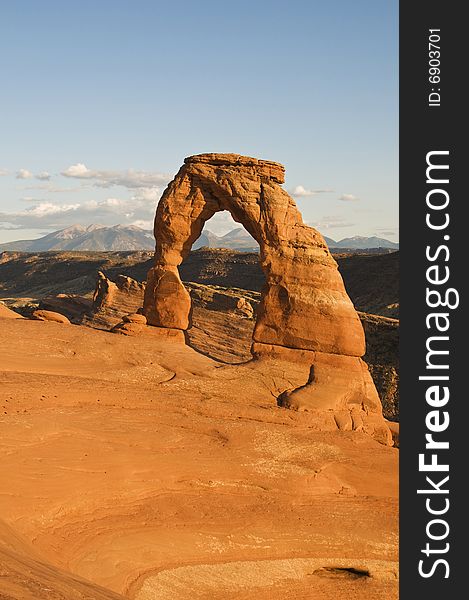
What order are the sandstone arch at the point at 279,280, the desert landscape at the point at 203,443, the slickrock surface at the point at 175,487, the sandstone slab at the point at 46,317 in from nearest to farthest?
the slickrock surface at the point at 175,487 → the desert landscape at the point at 203,443 → the sandstone arch at the point at 279,280 → the sandstone slab at the point at 46,317

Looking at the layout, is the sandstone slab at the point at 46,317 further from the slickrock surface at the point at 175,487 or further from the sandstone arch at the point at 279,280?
the slickrock surface at the point at 175,487

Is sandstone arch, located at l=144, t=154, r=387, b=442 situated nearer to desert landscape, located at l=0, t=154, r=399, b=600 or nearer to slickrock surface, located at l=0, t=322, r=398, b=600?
Answer: desert landscape, located at l=0, t=154, r=399, b=600

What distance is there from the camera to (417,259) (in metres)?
12.2

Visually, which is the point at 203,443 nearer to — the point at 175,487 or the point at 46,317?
the point at 175,487

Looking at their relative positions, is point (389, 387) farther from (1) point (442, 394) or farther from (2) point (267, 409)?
(1) point (442, 394)

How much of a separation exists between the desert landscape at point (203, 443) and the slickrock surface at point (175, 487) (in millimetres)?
39

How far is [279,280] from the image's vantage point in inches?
794

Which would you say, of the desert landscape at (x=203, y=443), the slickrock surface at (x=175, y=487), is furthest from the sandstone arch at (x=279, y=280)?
the slickrock surface at (x=175, y=487)

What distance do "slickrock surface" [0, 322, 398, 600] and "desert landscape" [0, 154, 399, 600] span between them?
4 cm

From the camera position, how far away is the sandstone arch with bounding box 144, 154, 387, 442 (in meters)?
19.2

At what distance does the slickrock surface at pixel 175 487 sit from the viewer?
10336mm

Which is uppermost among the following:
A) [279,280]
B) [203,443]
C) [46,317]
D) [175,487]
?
[279,280]

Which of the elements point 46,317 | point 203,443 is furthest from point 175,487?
point 46,317

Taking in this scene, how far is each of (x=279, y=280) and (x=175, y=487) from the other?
8.88 m
